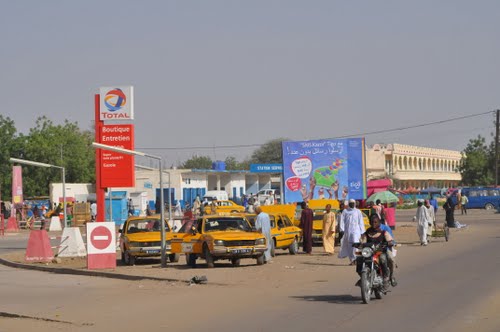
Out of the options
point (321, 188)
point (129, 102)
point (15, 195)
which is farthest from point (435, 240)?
point (15, 195)

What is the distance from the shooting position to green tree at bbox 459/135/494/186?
347 feet

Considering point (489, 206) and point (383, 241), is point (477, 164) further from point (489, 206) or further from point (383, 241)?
point (383, 241)

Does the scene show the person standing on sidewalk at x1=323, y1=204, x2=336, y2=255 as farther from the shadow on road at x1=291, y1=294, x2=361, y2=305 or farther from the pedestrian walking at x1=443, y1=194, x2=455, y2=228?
the pedestrian walking at x1=443, y1=194, x2=455, y2=228

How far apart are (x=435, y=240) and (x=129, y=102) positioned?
13.4 meters

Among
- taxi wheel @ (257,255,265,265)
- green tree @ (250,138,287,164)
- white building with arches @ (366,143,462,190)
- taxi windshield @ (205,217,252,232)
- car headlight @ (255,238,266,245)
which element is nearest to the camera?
car headlight @ (255,238,266,245)

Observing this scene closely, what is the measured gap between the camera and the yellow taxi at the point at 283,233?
97.8 ft

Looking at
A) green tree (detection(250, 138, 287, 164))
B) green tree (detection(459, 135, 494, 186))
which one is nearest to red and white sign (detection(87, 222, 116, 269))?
green tree (detection(459, 135, 494, 186))

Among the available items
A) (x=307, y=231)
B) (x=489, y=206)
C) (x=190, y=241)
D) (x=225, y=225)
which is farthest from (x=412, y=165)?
(x=190, y=241)

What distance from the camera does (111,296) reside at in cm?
1883

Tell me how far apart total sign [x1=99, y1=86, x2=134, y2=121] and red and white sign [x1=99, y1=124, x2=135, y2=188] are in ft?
1.55

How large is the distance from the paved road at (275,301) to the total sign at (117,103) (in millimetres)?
11763

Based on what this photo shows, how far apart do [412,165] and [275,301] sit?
395 feet

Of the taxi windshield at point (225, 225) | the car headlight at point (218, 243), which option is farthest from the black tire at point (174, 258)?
the car headlight at point (218, 243)

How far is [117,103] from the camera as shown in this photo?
36.6 meters
